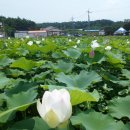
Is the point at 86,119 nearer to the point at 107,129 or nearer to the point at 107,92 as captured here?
the point at 107,129

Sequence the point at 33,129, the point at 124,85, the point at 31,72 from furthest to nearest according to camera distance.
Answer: the point at 31,72, the point at 124,85, the point at 33,129

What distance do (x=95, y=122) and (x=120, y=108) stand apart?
7.8 inches

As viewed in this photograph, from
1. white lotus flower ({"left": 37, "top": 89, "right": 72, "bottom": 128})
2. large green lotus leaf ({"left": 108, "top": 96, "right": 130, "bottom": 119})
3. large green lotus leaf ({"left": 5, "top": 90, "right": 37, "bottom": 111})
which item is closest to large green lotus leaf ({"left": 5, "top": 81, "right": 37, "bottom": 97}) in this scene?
large green lotus leaf ({"left": 5, "top": 90, "right": 37, "bottom": 111})

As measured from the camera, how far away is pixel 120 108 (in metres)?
1.24

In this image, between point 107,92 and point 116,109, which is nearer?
point 116,109

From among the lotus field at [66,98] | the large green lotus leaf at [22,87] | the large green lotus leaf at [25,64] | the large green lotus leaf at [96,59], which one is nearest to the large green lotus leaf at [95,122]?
the lotus field at [66,98]

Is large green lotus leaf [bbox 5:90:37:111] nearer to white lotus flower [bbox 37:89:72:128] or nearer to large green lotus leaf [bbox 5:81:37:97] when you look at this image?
large green lotus leaf [bbox 5:81:37:97]

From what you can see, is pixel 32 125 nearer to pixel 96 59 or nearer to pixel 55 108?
pixel 55 108

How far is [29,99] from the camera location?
3.97ft

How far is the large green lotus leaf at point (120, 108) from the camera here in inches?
47.6

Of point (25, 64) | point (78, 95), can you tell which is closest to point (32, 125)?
point (78, 95)

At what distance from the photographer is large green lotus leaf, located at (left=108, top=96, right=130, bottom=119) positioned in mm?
1210

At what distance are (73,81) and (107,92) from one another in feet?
1.37

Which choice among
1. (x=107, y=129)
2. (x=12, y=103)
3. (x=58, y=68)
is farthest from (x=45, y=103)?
(x=58, y=68)
